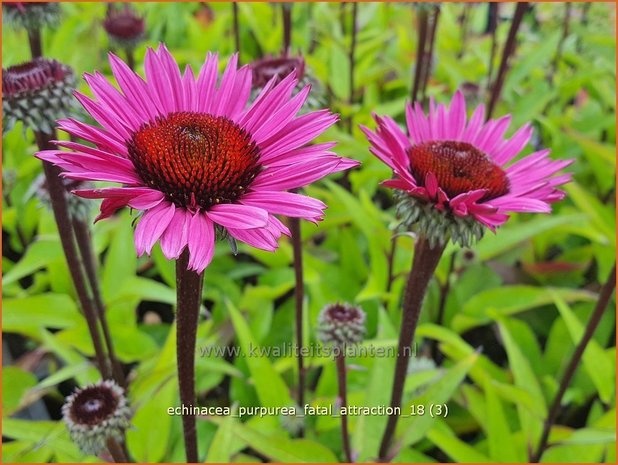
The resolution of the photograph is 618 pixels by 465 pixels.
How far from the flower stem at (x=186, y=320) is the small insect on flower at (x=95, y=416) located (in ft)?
0.46

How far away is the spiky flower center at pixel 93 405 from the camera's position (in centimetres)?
88

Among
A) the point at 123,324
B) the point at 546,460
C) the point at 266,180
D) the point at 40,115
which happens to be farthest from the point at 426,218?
the point at 123,324

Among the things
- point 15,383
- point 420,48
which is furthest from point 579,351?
point 15,383

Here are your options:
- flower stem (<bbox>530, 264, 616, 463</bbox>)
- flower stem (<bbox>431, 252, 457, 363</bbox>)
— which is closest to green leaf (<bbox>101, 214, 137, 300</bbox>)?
flower stem (<bbox>431, 252, 457, 363</bbox>)

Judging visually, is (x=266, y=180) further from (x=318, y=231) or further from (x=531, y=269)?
(x=531, y=269)

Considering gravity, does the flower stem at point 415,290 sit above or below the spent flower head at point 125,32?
below

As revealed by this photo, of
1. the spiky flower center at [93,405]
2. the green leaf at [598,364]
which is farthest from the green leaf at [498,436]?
the spiky flower center at [93,405]

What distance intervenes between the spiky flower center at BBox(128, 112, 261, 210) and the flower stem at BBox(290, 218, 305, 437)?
0.36 metres

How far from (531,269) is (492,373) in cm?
41

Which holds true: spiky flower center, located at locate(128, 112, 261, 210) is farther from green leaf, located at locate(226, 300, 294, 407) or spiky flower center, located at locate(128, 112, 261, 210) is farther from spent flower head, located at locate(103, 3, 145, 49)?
spent flower head, located at locate(103, 3, 145, 49)

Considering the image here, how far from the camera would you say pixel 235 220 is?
57cm

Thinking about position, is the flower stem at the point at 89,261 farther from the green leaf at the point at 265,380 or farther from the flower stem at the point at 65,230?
the green leaf at the point at 265,380

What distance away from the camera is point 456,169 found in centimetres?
83

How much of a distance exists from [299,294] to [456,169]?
47 cm
